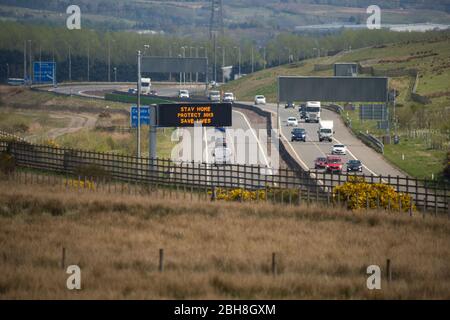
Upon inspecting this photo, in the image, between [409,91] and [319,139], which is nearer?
[319,139]

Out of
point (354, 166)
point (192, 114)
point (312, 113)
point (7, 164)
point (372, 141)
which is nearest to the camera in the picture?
point (7, 164)

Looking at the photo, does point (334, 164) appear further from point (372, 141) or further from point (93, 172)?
point (372, 141)

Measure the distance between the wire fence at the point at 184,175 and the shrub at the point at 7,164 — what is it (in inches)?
53.3

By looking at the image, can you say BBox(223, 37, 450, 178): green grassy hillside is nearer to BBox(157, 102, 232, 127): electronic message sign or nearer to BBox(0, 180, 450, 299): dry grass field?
BBox(157, 102, 232, 127): electronic message sign

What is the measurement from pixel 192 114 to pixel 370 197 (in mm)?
16526

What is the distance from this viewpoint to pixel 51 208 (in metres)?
36.4

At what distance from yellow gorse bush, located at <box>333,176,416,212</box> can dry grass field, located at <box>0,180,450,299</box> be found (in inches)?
86.6

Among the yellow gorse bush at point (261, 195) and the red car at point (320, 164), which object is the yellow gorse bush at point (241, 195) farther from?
the red car at point (320, 164)

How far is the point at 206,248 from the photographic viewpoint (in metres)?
29.1

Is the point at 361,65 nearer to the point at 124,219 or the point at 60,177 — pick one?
the point at 60,177

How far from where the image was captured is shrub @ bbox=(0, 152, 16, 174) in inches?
1951

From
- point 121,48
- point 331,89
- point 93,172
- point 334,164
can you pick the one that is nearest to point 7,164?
point 93,172

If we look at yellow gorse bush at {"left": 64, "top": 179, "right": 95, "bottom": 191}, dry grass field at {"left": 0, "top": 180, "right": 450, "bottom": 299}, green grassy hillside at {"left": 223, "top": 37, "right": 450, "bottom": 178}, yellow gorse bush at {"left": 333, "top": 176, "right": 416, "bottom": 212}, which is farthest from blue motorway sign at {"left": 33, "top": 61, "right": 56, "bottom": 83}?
yellow gorse bush at {"left": 333, "top": 176, "right": 416, "bottom": 212}
